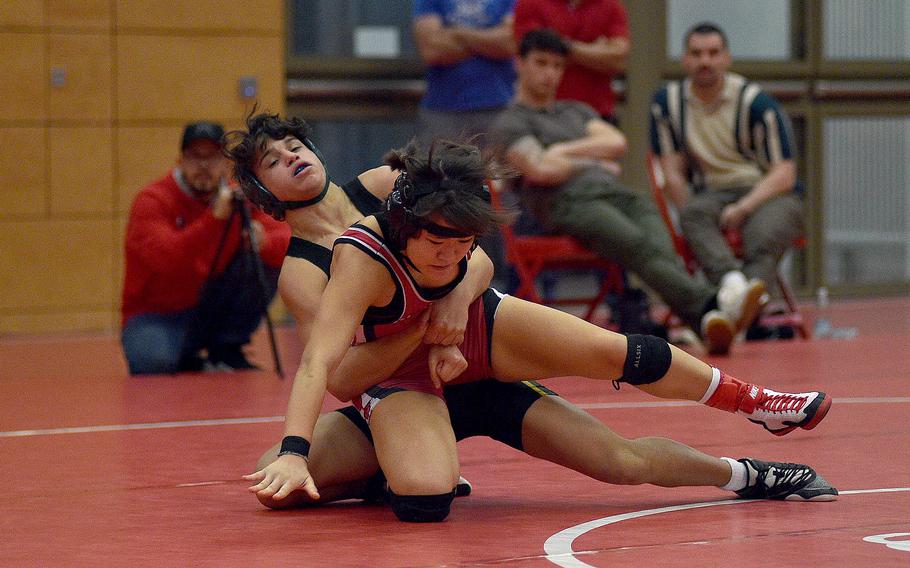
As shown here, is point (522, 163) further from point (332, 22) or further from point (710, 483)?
point (710, 483)

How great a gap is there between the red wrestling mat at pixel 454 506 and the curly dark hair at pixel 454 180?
0.62 meters

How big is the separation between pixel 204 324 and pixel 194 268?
0.24 meters

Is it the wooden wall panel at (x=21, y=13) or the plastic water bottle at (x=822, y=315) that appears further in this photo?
the wooden wall panel at (x=21, y=13)

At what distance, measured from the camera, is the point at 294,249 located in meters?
3.81

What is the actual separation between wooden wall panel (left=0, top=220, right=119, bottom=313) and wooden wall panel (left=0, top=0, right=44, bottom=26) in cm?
104

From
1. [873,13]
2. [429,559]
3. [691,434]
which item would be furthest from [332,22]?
[429,559]

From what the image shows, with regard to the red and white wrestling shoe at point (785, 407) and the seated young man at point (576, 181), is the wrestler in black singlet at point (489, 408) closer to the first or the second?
the red and white wrestling shoe at point (785, 407)

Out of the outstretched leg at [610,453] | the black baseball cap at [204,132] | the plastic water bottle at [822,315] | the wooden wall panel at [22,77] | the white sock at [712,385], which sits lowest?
the plastic water bottle at [822,315]

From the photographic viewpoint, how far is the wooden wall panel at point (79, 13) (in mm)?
7797

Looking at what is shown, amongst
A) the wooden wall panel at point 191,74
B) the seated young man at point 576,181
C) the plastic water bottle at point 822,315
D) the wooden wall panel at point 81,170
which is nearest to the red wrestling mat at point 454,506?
the seated young man at point 576,181

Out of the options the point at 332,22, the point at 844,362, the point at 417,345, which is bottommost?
the point at 844,362

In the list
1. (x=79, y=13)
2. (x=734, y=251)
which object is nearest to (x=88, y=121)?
(x=79, y=13)

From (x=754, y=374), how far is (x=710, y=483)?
2.51m

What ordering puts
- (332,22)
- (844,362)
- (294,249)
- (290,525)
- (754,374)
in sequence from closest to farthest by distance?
1. (290,525)
2. (294,249)
3. (754,374)
4. (844,362)
5. (332,22)
